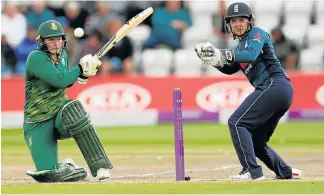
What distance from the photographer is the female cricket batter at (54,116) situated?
35.2ft

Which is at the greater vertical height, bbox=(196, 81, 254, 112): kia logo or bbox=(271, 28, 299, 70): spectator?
bbox=(271, 28, 299, 70): spectator

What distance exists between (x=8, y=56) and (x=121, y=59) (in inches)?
92.8

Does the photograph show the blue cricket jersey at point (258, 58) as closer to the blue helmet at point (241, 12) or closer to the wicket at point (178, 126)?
the blue helmet at point (241, 12)

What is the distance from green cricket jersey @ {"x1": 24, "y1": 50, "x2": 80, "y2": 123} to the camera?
1067 cm

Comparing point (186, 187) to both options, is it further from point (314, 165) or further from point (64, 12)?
point (64, 12)

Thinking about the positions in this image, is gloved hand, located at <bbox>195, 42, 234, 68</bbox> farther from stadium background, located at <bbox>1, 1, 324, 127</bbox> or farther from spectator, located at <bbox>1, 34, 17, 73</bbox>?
spectator, located at <bbox>1, 34, 17, 73</bbox>

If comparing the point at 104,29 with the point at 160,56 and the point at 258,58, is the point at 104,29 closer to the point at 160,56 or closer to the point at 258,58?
the point at 160,56

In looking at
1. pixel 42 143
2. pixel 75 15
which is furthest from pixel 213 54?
pixel 75 15

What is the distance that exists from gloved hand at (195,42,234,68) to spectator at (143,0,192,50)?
10.1 m

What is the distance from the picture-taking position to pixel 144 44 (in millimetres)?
20750

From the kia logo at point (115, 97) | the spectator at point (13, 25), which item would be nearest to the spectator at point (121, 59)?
the kia logo at point (115, 97)

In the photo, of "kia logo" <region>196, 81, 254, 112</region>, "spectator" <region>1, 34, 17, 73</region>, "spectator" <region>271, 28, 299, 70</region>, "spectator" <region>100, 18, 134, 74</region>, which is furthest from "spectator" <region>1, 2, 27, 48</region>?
"spectator" <region>271, 28, 299, 70</region>

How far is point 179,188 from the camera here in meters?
9.76

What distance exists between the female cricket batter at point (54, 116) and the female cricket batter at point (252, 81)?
4.79 feet
